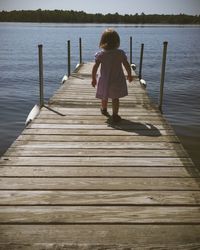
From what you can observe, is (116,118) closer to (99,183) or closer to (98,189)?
(99,183)

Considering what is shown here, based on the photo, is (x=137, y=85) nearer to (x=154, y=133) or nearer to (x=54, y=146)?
(x=154, y=133)

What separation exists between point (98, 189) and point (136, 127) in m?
2.54

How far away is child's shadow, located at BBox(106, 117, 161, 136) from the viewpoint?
591 centimetres

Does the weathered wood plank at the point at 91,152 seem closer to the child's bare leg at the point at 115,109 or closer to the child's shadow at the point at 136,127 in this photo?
the child's shadow at the point at 136,127

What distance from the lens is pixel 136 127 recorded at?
6.22 metres

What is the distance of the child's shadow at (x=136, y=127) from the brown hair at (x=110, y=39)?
4.19ft

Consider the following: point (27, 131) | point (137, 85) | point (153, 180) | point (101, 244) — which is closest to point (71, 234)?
point (101, 244)

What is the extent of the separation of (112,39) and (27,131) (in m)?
2.04

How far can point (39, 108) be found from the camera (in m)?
7.50

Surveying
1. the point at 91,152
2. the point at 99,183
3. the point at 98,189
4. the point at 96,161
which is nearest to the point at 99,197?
the point at 98,189

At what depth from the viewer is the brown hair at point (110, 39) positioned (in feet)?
20.2

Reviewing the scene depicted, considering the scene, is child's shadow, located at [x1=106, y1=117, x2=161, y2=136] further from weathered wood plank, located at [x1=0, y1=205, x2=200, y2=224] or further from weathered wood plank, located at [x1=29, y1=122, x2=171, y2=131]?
weathered wood plank, located at [x1=0, y1=205, x2=200, y2=224]

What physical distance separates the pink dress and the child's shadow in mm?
470

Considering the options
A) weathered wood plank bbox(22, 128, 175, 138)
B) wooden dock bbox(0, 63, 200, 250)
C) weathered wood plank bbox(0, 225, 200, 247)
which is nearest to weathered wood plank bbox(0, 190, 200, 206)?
wooden dock bbox(0, 63, 200, 250)
